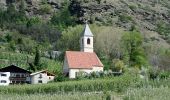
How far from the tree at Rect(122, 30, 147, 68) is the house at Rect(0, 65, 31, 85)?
15.3 m

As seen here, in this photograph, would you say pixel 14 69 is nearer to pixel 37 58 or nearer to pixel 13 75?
pixel 13 75

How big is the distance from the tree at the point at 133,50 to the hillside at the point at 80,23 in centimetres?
200

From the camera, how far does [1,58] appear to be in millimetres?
76125

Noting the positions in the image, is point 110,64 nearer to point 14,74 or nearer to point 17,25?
point 14,74

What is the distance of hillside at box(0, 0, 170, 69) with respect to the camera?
83.6 meters

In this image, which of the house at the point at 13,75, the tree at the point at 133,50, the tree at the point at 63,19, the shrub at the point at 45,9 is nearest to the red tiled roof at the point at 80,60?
the house at the point at 13,75

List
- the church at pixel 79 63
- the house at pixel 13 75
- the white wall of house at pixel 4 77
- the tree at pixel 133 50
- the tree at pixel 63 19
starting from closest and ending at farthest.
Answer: the church at pixel 79 63 < the white wall of house at pixel 4 77 < the house at pixel 13 75 < the tree at pixel 133 50 < the tree at pixel 63 19

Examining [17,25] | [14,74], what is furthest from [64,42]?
[17,25]

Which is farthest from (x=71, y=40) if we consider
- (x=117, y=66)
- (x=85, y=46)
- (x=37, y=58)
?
(x=117, y=66)

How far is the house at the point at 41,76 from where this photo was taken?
199 feet

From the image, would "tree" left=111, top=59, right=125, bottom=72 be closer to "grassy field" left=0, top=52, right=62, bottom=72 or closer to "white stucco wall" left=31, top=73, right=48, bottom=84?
"grassy field" left=0, top=52, right=62, bottom=72

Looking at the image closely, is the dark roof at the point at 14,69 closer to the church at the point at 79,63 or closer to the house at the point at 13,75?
the house at the point at 13,75

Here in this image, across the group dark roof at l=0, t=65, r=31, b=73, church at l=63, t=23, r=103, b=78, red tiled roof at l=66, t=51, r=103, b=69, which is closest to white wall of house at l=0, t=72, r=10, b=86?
dark roof at l=0, t=65, r=31, b=73

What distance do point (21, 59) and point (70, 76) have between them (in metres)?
16.5
